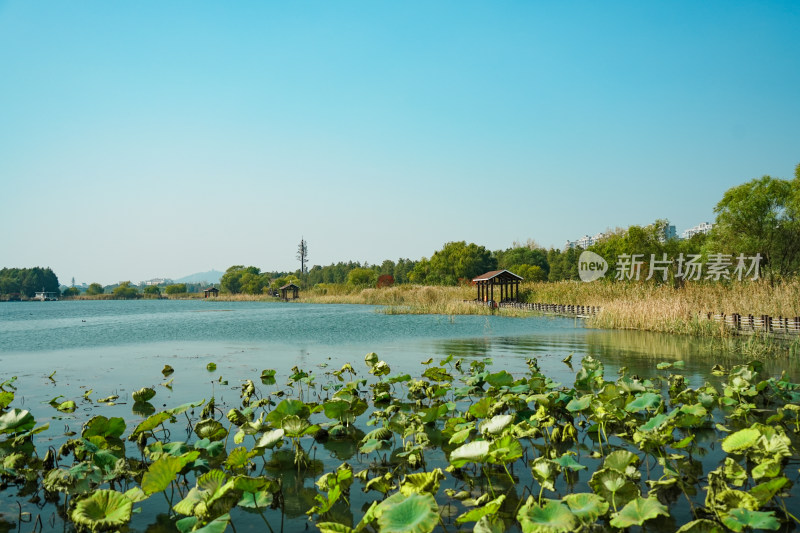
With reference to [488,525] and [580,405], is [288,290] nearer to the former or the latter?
[580,405]

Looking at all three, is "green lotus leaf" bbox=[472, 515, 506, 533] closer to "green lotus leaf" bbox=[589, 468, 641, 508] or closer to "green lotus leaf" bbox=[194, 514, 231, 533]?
"green lotus leaf" bbox=[589, 468, 641, 508]

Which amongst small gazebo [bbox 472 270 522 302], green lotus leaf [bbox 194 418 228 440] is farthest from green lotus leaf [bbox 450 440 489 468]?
small gazebo [bbox 472 270 522 302]

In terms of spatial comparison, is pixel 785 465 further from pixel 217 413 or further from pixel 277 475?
pixel 217 413

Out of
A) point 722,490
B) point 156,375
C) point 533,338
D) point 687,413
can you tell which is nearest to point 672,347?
point 533,338

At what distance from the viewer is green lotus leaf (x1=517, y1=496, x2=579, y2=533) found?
276 cm

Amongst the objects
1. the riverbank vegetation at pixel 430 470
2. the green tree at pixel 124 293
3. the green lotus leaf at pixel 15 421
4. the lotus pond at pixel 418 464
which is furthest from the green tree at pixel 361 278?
the green lotus leaf at pixel 15 421

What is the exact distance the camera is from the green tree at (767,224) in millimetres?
32938

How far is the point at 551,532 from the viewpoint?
8.98ft

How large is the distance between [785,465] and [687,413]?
0.86 m

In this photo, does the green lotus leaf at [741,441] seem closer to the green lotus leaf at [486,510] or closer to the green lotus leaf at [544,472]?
the green lotus leaf at [544,472]

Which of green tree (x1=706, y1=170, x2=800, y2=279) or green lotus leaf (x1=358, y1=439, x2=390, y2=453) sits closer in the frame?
green lotus leaf (x1=358, y1=439, x2=390, y2=453)

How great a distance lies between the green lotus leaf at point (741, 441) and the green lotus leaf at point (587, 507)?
139cm

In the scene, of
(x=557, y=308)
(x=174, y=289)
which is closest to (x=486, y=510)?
(x=557, y=308)

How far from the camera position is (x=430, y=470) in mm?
4688
